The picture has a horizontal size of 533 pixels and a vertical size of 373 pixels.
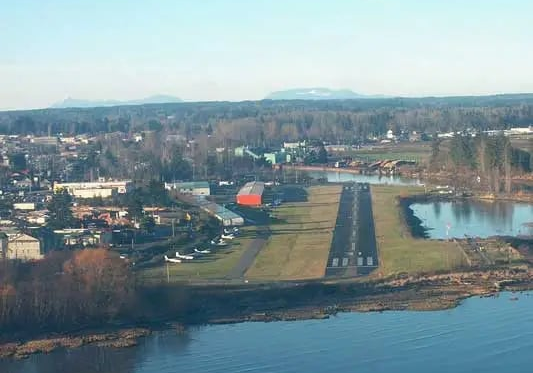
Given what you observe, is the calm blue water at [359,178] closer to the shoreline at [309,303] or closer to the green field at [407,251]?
the green field at [407,251]

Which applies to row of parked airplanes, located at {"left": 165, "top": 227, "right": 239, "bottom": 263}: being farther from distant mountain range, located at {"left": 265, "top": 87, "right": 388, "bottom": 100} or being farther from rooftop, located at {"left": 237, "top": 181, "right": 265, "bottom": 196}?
distant mountain range, located at {"left": 265, "top": 87, "right": 388, "bottom": 100}

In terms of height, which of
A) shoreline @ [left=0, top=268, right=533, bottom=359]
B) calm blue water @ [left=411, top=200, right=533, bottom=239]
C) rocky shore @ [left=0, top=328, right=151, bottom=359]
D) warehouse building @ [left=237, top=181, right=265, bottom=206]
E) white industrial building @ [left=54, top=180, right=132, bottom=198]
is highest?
white industrial building @ [left=54, top=180, right=132, bottom=198]

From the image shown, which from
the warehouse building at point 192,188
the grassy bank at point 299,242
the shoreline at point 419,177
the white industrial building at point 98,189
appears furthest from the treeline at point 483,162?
the white industrial building at point 98,189

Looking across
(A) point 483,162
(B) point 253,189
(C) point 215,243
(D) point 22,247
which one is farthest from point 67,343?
(A) point 483,162

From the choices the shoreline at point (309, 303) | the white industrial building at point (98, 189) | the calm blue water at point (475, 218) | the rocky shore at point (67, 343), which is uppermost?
the white industrial building at point (98, 189)

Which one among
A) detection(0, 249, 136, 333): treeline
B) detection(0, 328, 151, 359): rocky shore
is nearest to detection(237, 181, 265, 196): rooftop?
detection(0, 249, 136, 333): treeline

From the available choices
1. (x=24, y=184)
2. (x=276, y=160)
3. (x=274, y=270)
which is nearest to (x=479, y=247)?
(x=274, y=270)

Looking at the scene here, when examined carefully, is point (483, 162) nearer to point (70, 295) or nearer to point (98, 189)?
point (98, 189)
